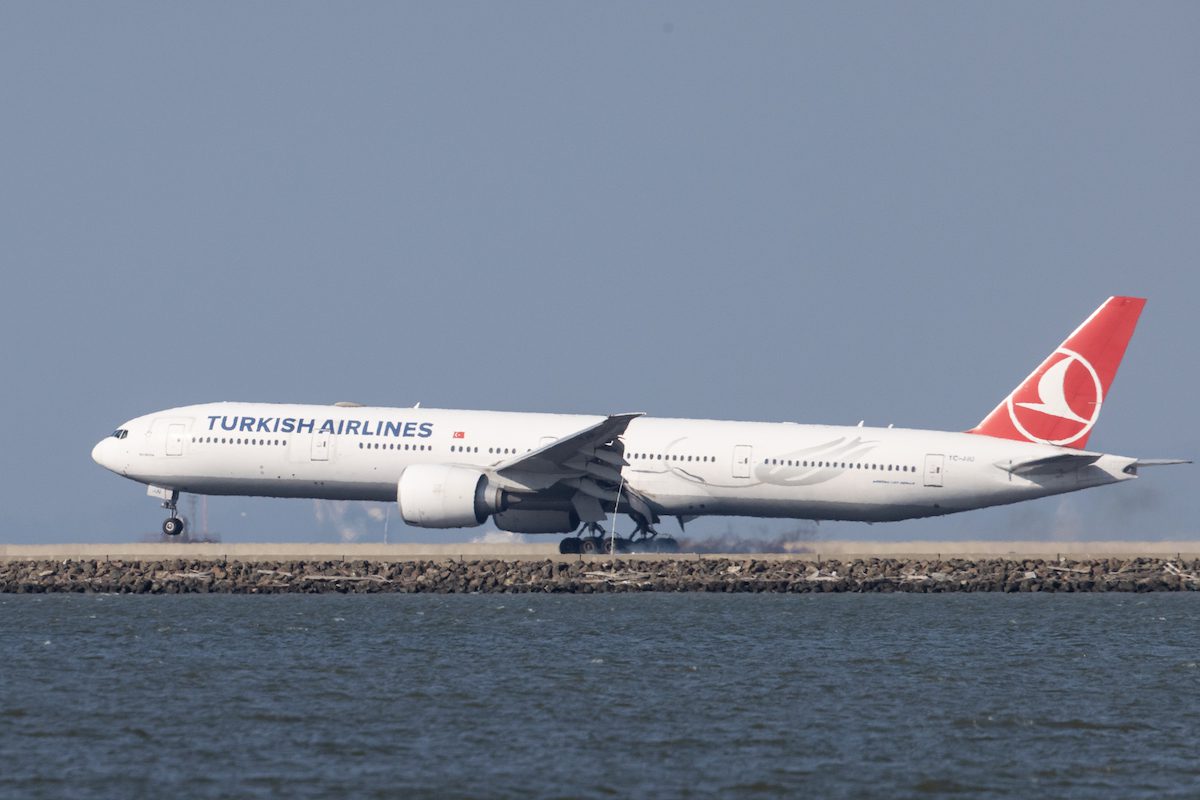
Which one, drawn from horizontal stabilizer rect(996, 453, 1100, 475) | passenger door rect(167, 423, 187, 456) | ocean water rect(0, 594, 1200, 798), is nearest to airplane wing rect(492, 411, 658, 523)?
ocean water rect(0, 594, 1200, 798)

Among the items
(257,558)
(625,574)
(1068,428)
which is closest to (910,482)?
(1068,428)

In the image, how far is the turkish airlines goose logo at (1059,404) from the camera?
55.8 metres

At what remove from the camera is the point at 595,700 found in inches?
1266

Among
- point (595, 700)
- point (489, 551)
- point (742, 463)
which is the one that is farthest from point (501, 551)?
point (595, 700)

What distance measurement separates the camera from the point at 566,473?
5309cm

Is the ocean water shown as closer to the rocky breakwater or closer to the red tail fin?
the rocky breakwater

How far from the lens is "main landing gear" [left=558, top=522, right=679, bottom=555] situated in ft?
183

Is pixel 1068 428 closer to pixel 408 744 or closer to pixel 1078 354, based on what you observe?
pixel 1078 354

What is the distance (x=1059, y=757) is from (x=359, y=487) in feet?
103

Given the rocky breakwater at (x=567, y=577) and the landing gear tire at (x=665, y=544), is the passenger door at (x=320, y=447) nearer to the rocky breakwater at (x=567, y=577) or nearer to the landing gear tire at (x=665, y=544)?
the rocky breakwater at (x=567, y=577)

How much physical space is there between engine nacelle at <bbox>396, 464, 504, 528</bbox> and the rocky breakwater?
220 centimetres

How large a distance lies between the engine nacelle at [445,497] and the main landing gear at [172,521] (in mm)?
10058

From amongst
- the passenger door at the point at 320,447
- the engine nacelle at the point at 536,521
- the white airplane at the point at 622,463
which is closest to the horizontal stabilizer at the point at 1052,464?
the white airplane at the point at 622,463

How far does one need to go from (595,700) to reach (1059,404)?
94.7 feet
